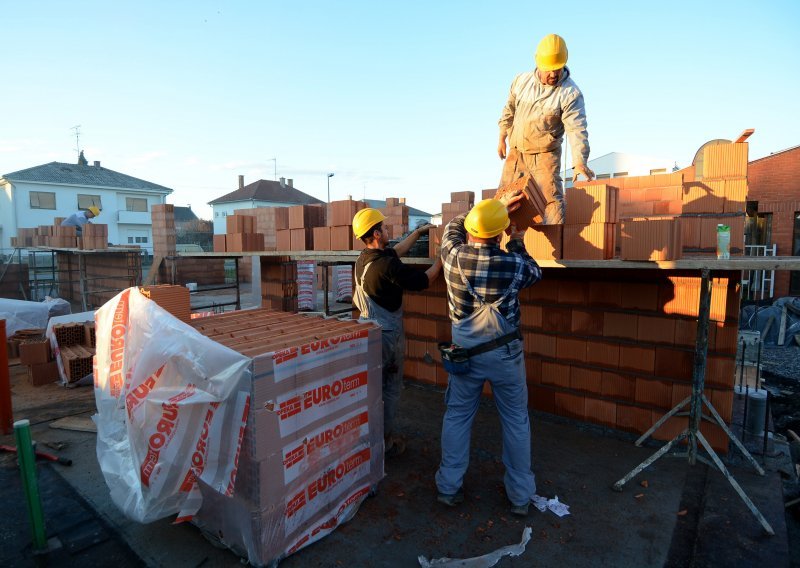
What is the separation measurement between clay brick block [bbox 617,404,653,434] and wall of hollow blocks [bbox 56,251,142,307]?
1225 centimetres

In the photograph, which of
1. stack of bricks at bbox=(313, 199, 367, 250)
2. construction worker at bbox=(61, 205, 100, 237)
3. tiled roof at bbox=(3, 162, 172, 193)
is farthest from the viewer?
tiled roof at bbox=(3, 162, 172, 193)

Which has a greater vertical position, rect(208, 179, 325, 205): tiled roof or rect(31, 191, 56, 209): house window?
rect(208, 179, 325, 205): tiled roof

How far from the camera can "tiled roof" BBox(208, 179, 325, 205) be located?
131 feet

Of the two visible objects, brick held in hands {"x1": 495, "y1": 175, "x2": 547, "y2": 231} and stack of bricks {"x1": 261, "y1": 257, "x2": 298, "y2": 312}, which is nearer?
brick held in hands {"x1": 495, "y1": 175, "x2": 547, "y2": 231}

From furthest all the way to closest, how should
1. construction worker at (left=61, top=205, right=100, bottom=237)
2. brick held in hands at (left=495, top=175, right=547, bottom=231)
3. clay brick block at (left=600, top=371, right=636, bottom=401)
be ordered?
1. construction worker at (left=61, top=205, right=100, bottom=237)
2. clay brick block at (left=600, top=371, right=636, bottom=401)
3. brick held in hands at (left=495, top=175, right=547, bottom=231)

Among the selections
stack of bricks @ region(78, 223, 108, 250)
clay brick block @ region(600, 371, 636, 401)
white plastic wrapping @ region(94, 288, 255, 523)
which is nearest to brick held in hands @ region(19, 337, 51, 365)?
white plastic wrapping @ region(94, 288, 255, 523)

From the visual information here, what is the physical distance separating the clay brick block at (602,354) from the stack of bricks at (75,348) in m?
6.81

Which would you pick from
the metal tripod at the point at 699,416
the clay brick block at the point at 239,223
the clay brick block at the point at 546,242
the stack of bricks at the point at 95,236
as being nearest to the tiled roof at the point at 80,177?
the stack of bricks at the point at 95,236

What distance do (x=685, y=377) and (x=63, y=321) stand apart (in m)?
9.02

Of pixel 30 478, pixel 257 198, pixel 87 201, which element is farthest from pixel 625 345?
pixel 257 198

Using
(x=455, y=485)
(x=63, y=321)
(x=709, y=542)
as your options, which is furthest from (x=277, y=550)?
(x=63, y=321)

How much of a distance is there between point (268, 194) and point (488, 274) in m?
39.7

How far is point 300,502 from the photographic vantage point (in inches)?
115

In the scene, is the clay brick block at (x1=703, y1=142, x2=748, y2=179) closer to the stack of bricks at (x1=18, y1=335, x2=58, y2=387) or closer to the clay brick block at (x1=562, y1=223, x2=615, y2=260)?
the clay brick block at (x1=562, y1=223, x2=615, y2=260)
